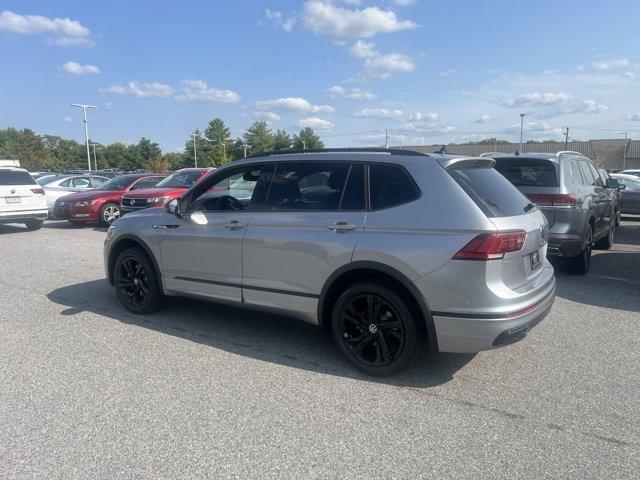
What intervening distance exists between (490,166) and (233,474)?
3279 mm

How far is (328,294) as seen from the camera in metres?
4.24

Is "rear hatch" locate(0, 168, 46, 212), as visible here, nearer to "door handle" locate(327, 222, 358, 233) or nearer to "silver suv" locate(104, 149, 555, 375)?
"silver suv" locate(104, 149, 555, 375)

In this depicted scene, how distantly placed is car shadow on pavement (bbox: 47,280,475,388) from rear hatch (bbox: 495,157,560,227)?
3.37 metres

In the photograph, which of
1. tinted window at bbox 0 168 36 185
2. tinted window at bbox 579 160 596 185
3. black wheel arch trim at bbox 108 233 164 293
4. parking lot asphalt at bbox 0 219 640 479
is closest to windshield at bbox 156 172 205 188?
tinted window at bbox 0 168 36 185

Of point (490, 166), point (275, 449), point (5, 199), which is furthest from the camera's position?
point (5, 199)

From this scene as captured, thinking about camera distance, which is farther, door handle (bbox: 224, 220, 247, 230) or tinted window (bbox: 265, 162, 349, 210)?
door handle (bbox: 224, 220, 247, 230)

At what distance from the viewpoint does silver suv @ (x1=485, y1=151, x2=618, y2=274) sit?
689 centimetres

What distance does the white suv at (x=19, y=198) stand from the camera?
42.7 ft

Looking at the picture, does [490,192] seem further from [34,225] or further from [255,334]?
[34,225]

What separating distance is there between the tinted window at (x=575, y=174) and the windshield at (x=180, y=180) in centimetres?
967

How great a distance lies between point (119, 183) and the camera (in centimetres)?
1580

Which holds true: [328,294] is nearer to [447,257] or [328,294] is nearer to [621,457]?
[447,257]

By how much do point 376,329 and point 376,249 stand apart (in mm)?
658

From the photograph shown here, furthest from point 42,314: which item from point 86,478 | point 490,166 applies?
point 490,166
